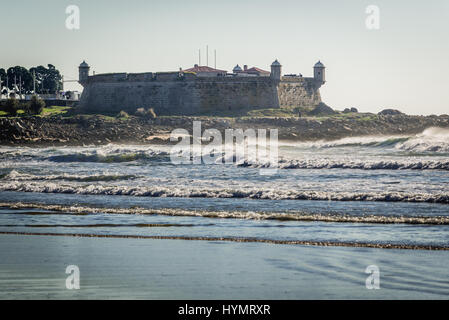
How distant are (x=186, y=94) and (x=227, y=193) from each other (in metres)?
48.5

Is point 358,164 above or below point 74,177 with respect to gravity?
above

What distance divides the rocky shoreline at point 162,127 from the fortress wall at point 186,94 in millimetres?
6524

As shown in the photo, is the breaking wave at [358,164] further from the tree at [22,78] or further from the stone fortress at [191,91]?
the tree at [22,78]

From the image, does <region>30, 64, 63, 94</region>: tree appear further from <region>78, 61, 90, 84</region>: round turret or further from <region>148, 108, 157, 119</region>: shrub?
<region>148, 108, 157, 119</region>: shrub

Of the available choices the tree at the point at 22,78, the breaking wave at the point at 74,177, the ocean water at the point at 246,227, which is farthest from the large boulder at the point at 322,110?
the tree at the point at 22,78

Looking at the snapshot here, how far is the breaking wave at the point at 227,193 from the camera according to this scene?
41.7 feet

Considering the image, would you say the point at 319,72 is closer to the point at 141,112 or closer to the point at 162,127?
the point at 141,112

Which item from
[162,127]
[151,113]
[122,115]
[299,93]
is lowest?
[162,127]

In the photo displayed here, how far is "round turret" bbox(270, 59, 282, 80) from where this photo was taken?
62.7m

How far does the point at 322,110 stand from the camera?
61719 millimetres

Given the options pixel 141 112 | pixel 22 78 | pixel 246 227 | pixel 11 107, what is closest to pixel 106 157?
pixel 246 227

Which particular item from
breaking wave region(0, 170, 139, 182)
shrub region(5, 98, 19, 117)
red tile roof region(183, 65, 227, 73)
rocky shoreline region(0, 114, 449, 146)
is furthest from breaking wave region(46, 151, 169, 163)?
red tile roof region(183, 65, 227, 73)

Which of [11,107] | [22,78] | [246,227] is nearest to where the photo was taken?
[246,227]

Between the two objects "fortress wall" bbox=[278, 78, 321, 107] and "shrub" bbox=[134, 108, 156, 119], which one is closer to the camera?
"shrub" bbox=[134, 108, 156, 119]
